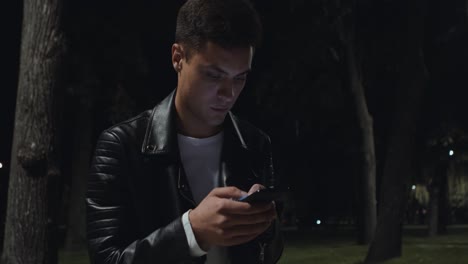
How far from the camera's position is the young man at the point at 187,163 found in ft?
7.40

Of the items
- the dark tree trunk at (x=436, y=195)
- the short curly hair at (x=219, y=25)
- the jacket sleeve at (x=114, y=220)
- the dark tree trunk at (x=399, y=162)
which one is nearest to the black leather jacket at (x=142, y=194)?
the jacket sleeve at (x=114, y=220)

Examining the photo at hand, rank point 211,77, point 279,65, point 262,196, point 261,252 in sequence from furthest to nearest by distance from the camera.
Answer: point 279,65, point 261,252, point 211,77, point 262,196

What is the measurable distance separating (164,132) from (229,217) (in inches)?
19.5

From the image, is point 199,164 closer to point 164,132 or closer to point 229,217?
point 164,132

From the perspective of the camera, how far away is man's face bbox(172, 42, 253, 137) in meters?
2.30

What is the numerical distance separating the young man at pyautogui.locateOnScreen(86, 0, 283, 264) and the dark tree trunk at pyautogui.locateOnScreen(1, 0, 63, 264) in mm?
4151

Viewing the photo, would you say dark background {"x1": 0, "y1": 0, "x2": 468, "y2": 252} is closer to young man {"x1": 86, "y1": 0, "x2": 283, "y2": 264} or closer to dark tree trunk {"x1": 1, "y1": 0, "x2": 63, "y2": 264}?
dark tree trunk {"x1": 1, "y1": 0, "x2": 63, "y2": 264}

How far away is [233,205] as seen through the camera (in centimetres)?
205

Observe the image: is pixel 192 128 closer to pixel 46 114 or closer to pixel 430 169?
pixel 46 114

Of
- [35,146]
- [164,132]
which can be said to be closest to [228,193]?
[164,132]

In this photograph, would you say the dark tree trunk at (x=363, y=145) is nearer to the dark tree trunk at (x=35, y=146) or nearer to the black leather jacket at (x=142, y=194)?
the dark tree trunk at (x=35, y=146)

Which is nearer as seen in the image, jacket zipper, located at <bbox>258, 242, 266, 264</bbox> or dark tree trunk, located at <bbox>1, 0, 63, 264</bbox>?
jacket zipper, located at <bbox>258, 242, 266, 264</bbox>

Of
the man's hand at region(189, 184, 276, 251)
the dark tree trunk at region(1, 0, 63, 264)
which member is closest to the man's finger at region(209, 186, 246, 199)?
the man's hand at region(189, 184, 276, 251)

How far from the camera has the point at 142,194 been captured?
240 cm
